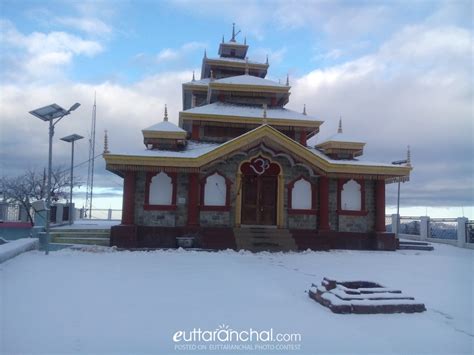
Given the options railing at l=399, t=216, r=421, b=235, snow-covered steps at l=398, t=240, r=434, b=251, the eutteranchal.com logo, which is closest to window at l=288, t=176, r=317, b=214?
snow-covered steps at l=398, t=240, r=434, b=251

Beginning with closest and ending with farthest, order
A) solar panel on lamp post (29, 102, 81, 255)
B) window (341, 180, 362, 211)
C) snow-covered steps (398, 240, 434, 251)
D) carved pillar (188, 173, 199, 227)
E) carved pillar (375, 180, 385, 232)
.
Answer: solar panel on lamp post (29, 102, 81, 255) → carved pillar (188, 173, 199, 227) → carved pillar (375, 180, 385, 232) → window (341, 180, 362, 211) → snow-covered steps (398, 240, 434, 251)

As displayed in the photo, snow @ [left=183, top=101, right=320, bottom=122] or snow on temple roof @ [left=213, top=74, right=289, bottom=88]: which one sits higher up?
snow on temple roof @ [left=213, top=74, right=289, bottom=88]

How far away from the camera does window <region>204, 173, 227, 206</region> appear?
1797 centimetres

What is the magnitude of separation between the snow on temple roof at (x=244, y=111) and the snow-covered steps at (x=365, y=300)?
12861 mm

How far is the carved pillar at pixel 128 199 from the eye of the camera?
56.1 feet

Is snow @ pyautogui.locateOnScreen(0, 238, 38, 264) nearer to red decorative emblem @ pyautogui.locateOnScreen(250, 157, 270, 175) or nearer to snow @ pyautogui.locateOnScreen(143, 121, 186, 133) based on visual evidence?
snow @ pyautogui.locateOnScreen(143, 121, 186, 133)

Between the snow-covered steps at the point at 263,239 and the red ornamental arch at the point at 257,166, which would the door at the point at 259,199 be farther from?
the snow-covered steps at the point at 263,239

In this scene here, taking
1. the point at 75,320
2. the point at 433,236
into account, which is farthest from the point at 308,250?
the point at 75,320

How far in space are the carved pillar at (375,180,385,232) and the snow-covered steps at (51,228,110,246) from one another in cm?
1151

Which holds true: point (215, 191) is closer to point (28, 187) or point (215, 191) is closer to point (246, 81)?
point (246, 81)

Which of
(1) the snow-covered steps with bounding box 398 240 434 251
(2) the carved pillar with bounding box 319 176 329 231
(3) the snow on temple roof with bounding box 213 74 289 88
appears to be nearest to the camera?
(2) the carved pillar with bounding box 319 176 329 231

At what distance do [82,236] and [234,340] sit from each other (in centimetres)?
1334

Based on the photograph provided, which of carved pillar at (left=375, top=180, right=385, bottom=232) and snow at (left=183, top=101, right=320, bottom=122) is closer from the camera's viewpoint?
carved pillar at (left=375, top=180, right=385, bottom=232)

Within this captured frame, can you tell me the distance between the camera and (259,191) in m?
18.4
